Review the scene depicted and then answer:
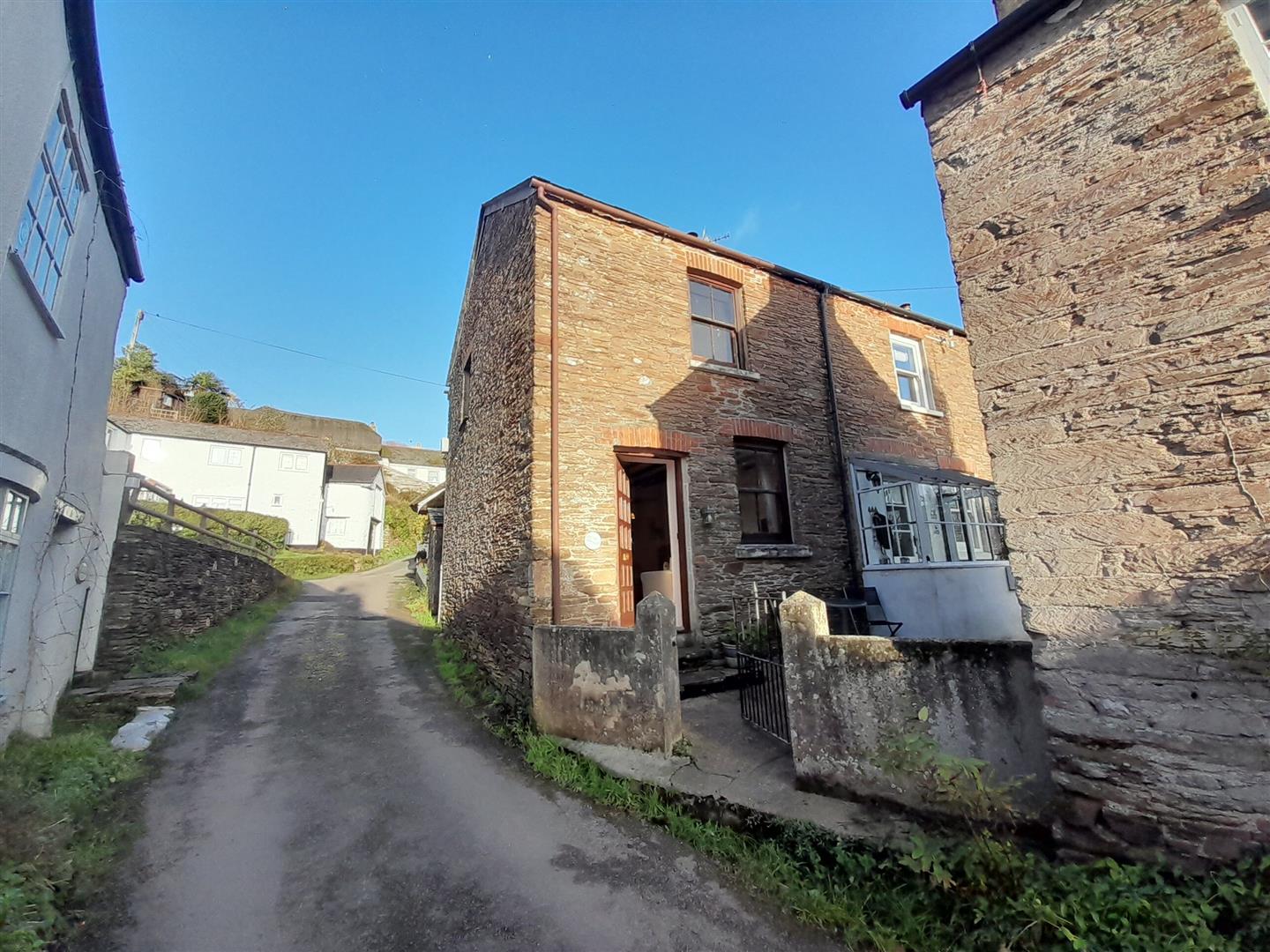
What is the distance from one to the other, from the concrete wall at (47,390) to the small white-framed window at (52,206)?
15 cm

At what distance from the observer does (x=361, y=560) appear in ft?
98.3

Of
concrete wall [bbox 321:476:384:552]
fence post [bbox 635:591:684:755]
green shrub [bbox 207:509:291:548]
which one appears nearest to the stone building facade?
fence post [bbox 635:591:684:755]

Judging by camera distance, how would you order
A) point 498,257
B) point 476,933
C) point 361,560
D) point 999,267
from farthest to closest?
point 361,560, point 498,257, point 999,267, point 476,933

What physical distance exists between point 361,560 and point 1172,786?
33126 millimetres

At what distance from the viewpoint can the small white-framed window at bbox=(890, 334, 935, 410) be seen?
38.4 feet

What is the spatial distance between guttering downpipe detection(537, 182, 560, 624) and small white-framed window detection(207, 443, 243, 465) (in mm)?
31910

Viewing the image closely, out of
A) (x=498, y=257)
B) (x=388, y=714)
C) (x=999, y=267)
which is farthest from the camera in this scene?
(x=498, y=257)

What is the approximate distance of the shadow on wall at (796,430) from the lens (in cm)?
796

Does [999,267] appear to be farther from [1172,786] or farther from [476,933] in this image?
[476,933]

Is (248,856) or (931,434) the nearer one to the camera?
(248,856)

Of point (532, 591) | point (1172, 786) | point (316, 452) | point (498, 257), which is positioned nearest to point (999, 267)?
point (1172, 786)

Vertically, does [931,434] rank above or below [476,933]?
above

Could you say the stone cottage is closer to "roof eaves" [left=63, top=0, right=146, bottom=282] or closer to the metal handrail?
"roof eaves" [left=63, top=0, right=146, bottom=282]

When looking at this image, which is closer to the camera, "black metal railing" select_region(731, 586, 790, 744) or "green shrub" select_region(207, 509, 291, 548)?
"black metal railing" select_region(731, 586, 790, 744)
